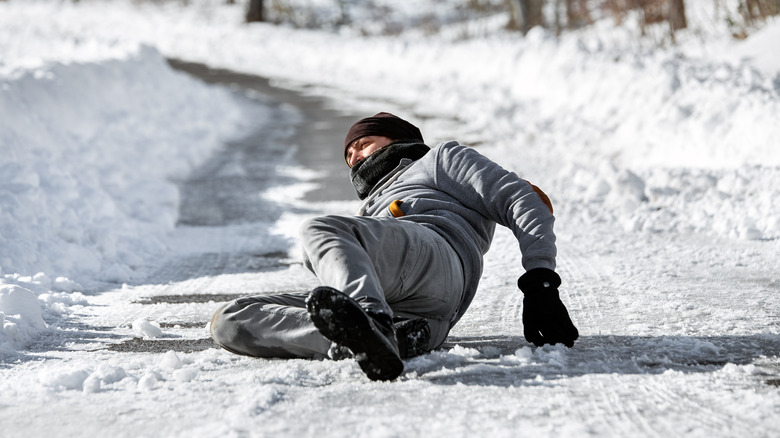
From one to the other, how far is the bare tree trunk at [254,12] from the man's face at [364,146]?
86.5 ft

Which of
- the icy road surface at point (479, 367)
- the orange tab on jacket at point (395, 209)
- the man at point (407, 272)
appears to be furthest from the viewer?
the orange tab on jacket at point (395, 209)

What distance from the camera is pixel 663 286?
409 cm

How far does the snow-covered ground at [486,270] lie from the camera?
2512mm

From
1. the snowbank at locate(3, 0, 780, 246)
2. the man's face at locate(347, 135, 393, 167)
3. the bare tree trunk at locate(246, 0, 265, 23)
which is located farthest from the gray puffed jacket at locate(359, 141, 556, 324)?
the bare tree trunk at locate(246, 0, 265, 23)

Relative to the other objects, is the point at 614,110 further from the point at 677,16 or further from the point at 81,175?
the point at 81,175

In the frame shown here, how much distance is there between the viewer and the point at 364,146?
3.73 metres

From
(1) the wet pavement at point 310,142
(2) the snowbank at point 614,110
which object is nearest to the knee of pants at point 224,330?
(2) the snowbank at point 614,110

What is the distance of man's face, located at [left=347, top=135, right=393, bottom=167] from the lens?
3686 mm

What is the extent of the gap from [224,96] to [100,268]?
34.1ft

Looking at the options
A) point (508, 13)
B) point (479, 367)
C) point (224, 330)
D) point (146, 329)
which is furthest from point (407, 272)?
point (508, 13)

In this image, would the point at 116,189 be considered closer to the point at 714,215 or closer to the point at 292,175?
the point at 292,175

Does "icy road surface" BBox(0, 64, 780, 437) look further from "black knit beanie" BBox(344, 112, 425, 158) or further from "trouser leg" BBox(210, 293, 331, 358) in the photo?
"black knit beanie" BBox(344, 112, 425, 158)

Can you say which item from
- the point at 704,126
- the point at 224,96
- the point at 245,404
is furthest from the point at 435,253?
the point at 224,96

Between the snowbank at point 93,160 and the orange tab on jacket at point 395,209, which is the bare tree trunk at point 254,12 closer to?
the snowbank at point 93,160
